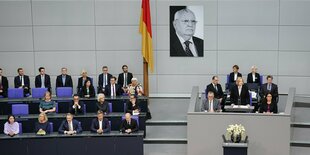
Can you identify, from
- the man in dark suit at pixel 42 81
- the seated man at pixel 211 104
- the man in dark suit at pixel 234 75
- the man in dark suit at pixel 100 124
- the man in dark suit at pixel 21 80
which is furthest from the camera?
the man in dark suit at pixel 42 81

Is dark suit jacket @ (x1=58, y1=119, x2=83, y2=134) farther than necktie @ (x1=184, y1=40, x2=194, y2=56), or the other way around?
necktie @ (x1=184, y1=40, x2=194, y2=56)

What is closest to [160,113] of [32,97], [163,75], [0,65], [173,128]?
[173,128]

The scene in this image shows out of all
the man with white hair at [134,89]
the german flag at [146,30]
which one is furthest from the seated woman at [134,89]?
the german flag at [146,30]

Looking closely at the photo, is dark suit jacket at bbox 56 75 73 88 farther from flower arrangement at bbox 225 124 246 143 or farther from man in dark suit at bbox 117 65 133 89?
flower arrangement at bbox 225 124 246 143

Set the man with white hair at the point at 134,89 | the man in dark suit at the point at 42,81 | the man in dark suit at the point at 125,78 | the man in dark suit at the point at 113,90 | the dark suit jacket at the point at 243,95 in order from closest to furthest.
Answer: the dark suit jacket at the point at 243,95
the man with white hair at the point at 134,89
the man in dark suit at the point at 113,90
the man in dark suit at the point at 42,81
the man in dark suit at the point at 125,78

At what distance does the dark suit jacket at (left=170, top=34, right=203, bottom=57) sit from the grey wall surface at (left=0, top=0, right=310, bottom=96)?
16 centimetres

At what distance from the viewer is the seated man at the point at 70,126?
35.7 ft

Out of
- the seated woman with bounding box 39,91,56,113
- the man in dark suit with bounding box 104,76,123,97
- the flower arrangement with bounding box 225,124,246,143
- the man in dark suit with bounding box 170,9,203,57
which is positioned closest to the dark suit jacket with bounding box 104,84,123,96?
the man in dark suit with bounding box 104,76,123,97

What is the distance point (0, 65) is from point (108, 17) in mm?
3607

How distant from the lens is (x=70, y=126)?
10.9m

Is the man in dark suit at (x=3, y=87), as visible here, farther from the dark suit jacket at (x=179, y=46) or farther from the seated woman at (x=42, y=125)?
the dark suit jacket at (x=179, y=46)

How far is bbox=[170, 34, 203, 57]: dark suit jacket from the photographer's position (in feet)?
48.3

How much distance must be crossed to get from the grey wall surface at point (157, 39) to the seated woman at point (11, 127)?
4.21 metres

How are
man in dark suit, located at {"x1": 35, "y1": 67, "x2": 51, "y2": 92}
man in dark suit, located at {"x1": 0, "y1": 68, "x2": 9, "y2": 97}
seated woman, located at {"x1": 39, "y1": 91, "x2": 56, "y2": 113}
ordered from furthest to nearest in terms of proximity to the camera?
man in dark suit, located at {"x1": 35, "y1": 67, "x2": 51, "y2": 92}
man in dark suit, located at {"x1": 0, "y1": 68, "x2": 9, "y2": 97}
seated woman, located at {"x1": 39, "y1": 91, "x2": 56, "y2": 113}
